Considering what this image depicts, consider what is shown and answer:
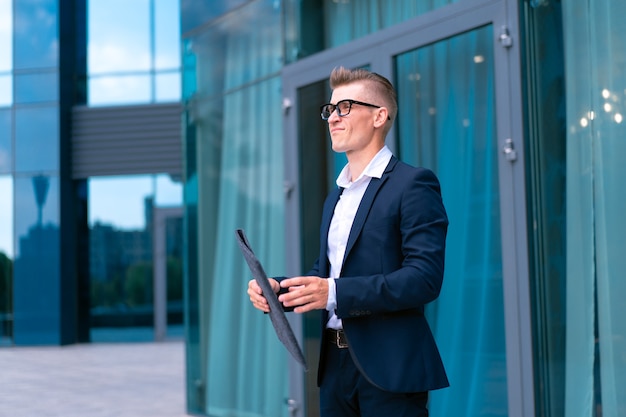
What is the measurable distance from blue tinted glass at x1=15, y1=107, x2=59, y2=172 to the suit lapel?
15.4 metres

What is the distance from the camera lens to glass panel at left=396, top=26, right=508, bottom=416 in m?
4.42

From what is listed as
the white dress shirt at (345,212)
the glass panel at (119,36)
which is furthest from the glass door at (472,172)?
the glass panel at (119,36)

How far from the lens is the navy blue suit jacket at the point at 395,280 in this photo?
87.0 inches

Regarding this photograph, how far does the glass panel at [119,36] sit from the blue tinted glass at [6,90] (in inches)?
63.7

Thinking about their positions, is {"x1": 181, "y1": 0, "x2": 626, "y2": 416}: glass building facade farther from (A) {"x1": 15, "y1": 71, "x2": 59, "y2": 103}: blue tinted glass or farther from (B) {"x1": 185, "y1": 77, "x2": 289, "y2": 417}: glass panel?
(A) {"x1": 15, "y1": 71, "x2": 59, "y2": 103}: blue tinted glass

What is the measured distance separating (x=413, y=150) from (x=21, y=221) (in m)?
13.9

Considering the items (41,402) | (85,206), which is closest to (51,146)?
(85,206)

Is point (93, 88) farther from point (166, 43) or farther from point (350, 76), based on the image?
point (350, 76)

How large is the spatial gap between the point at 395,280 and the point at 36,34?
16515 millimetres

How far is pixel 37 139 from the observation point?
1700cm

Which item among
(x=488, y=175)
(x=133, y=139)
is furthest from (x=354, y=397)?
(x=133, y=139)

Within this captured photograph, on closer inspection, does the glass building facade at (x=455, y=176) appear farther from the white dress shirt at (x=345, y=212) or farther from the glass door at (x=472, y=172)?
the white dress shirt at (x=345, y=212)

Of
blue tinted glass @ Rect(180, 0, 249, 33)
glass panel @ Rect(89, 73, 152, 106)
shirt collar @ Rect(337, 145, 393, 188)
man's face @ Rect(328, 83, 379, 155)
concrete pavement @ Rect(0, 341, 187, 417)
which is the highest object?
glass panel @ Rect(89, 73, 152, 106)

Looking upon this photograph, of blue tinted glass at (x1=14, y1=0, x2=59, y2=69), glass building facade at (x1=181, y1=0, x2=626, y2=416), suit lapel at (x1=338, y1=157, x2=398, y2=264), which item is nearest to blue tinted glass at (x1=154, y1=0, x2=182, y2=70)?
blue tinted glass at (x1=14, y1=0, x2=59, y2=69)
